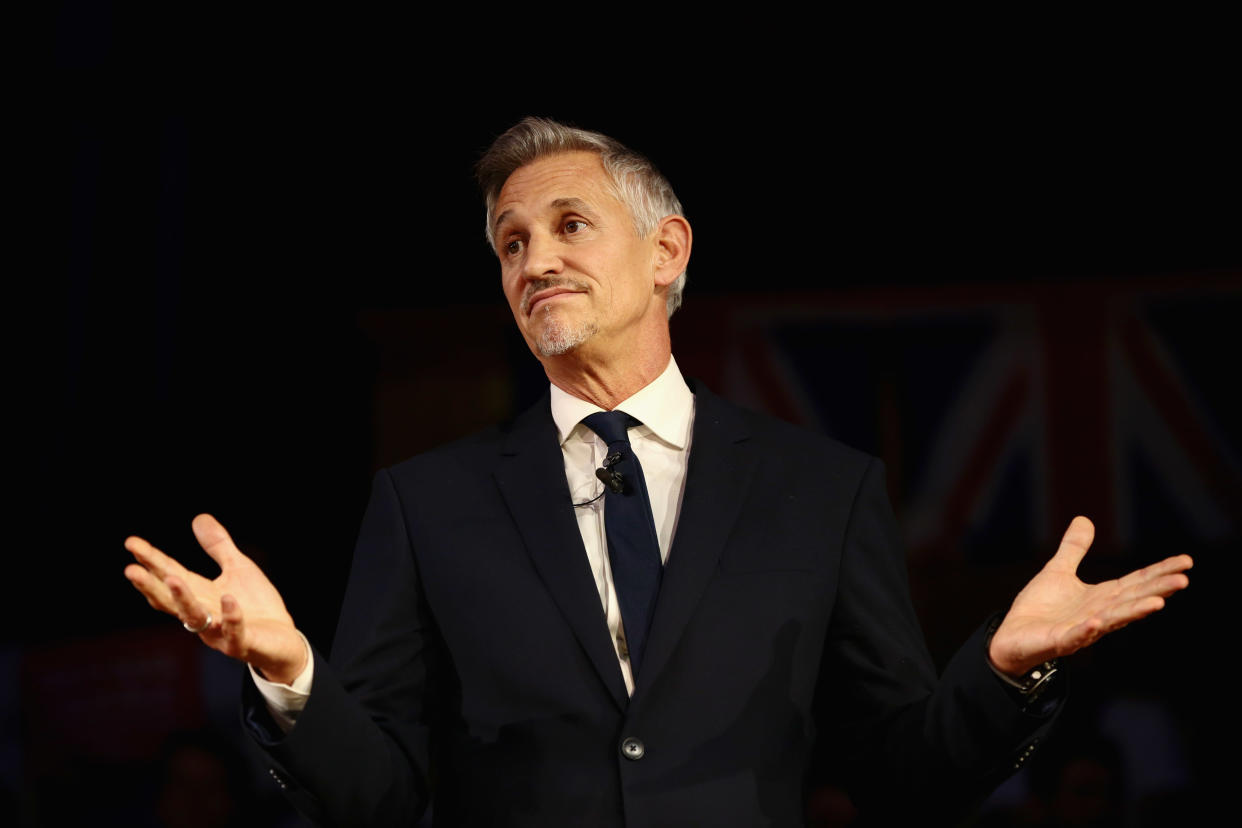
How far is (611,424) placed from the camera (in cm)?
189

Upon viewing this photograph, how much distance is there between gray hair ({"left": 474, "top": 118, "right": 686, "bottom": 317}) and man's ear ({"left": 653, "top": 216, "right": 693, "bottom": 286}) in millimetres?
19

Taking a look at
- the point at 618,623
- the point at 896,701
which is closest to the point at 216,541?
the point at 618,623

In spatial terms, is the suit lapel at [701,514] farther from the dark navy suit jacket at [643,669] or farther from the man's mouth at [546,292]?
the man's mouth at [546,292]

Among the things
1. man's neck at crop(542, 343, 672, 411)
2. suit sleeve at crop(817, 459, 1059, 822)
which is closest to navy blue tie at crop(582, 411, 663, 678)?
man's neck at crop(542, 343, 672, 411)

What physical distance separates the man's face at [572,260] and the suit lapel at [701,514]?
18cm

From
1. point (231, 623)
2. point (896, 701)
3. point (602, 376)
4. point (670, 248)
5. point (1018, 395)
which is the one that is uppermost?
point (670, 248)

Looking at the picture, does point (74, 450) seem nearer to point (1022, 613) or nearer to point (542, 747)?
point (542, 747)

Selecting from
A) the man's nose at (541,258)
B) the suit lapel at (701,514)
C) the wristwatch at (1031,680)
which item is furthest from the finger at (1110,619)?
the man's nose at (541,258)

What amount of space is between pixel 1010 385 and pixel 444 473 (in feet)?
8.26

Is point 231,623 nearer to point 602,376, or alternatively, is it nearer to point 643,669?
point 643,669

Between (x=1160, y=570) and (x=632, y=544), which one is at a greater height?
(x=632, y=544)

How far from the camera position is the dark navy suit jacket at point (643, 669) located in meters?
1.62

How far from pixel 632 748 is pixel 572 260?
2.38ft

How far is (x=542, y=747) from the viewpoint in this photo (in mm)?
1661
